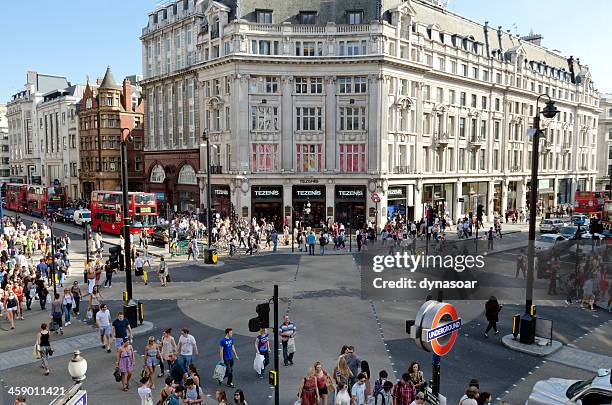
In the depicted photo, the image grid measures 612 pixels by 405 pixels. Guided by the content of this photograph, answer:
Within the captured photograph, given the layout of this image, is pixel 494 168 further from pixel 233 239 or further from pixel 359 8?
pixel 233 239

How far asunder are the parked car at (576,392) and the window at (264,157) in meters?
35.1

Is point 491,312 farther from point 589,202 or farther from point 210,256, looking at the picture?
point 589,202

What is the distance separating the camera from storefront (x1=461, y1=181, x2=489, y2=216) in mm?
54656

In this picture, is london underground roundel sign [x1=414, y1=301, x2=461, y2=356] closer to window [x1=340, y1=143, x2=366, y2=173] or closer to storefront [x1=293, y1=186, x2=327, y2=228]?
storefront [x1=293, y1=186, x2=327, y2=228]

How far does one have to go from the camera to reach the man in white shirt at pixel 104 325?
1553 cm

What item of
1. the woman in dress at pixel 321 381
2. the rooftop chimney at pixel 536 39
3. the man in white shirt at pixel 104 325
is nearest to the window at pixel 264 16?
the man in white shirt at pixel 104 325

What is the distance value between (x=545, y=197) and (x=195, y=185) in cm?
4883

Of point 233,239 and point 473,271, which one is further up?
point 473,271

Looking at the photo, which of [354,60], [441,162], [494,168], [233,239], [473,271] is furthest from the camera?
[494,168]

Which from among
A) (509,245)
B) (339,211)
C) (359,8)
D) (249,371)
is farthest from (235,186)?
(249,371)

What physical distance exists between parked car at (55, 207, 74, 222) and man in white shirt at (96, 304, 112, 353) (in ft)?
136

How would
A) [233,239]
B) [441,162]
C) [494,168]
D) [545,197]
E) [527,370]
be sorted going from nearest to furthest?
[527,370], [233,239], [441,162], [494,168], [545,197]

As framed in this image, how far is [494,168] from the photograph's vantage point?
58.4 metres

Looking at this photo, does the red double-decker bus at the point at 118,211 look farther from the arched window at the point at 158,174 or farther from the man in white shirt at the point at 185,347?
the man in white shirt at the point at 185,347
